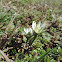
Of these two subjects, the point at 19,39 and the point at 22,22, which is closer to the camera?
the point at 19,39

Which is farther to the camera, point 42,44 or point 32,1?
point 32,1

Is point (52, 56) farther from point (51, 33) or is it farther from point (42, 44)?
point (51, 33)

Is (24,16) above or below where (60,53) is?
above

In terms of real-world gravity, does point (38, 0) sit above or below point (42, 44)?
above

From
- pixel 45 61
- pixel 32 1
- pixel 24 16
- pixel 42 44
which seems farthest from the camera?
pixel 32 1

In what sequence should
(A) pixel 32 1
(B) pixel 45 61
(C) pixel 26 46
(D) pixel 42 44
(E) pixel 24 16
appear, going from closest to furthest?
(B) pixel 45 61
(C) pixel 26 46
(D) pixel 42 44
(E) pixel 24 16
(A) pixel 32 1

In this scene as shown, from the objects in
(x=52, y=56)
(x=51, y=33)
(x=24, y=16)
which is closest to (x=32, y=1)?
(x=24, y=16)

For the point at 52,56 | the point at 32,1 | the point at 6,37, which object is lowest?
the point at 52,56

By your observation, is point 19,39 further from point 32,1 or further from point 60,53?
point 32,1

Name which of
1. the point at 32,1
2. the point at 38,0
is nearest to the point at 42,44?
the point at 32,1
